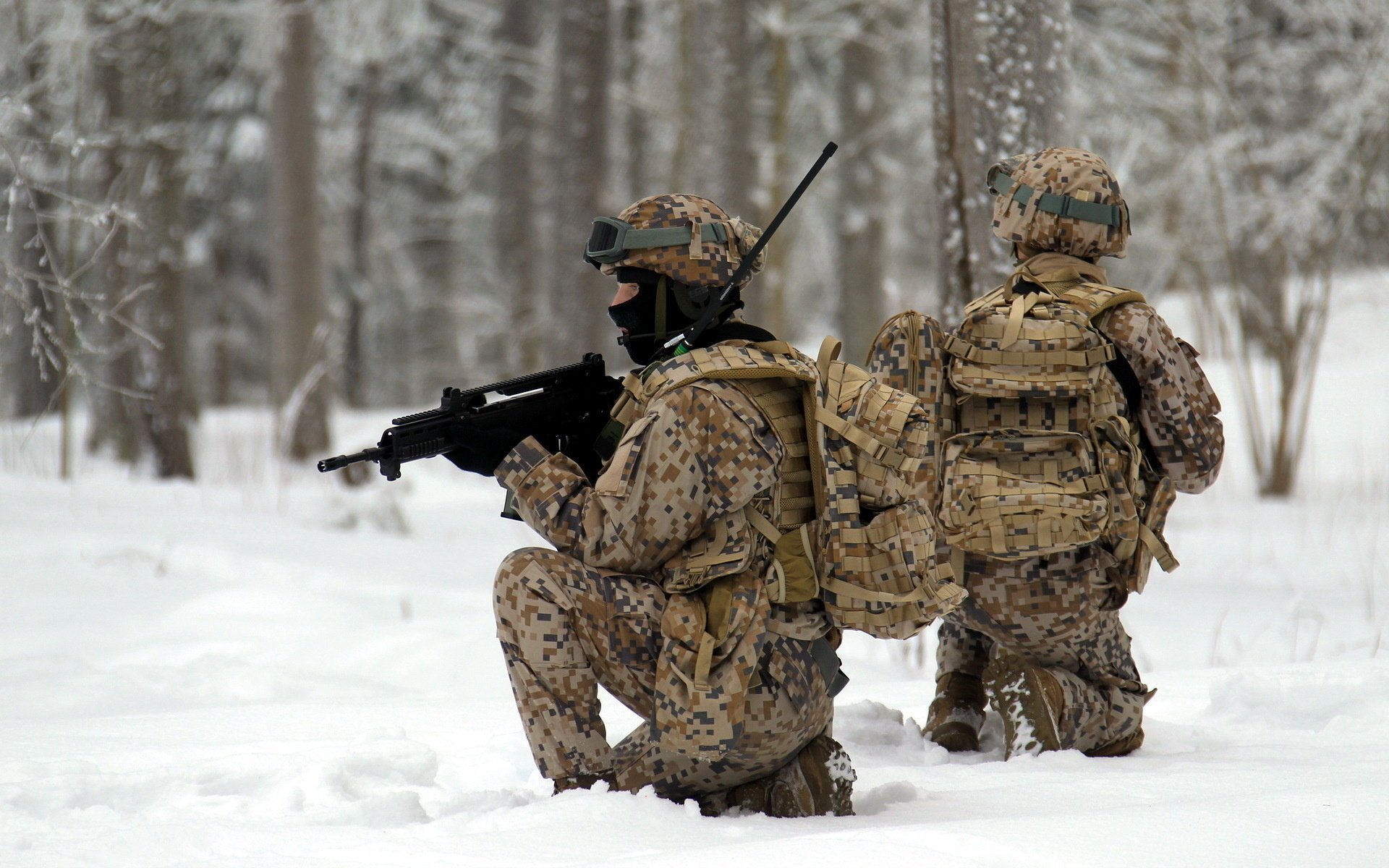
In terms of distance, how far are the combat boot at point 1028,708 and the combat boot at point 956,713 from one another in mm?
165

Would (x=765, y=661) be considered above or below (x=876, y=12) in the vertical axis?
below

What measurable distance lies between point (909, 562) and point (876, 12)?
14143mm

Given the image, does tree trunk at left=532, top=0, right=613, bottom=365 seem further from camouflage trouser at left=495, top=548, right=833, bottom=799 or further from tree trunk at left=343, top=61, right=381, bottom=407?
camouflage trouser at left=495, top=548, right=833, bottom=799

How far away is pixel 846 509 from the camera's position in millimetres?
2559

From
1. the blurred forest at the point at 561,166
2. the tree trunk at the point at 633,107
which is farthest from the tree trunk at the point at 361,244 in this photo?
the tree trunk at the point at 633,107

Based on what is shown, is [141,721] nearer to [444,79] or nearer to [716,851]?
[716,851]

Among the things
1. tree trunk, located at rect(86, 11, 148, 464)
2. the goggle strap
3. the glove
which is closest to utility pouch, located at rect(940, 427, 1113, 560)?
the goggle strap

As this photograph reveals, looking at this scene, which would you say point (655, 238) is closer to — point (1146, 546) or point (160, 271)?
point (1146, 546)

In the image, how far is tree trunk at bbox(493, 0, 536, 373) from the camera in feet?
54.3

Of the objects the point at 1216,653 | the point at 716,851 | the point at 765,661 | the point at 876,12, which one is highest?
the point at 876,12

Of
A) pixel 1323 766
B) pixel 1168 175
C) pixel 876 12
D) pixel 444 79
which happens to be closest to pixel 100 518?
pixel 1323 766

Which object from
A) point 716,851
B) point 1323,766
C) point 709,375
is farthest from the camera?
point 1323,766

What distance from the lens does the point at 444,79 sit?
21.1 meters

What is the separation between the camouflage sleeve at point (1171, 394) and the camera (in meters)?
3.21
